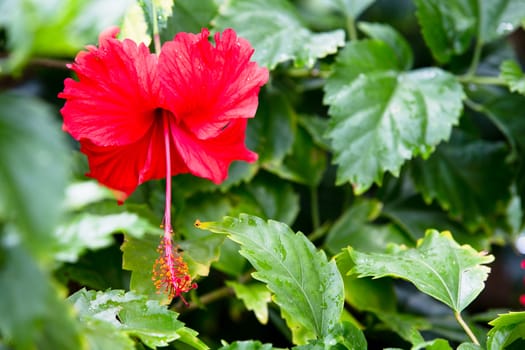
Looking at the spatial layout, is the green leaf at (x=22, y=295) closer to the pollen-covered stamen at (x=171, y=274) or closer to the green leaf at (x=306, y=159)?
the pollen-covered stamen at (x=171, y=274)

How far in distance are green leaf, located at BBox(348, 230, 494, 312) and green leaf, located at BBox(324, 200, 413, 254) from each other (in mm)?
245

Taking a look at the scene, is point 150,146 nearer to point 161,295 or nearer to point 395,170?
point 161,295

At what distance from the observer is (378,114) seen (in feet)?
3.05

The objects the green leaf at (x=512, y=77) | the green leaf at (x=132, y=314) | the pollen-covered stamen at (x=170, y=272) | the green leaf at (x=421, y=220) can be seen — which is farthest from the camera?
the green leaf at (x=421, y=220)

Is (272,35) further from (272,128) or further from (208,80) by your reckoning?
(208,80)

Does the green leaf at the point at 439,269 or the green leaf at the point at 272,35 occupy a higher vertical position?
the green leaf at the point at 272,35

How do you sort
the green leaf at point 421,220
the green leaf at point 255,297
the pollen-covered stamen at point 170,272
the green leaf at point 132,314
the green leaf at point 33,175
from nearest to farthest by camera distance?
the green leaf at point 33,175, the green leaf at point 132,314, the pollen-covered stamen at point 170,272, the green leaf at point 255,297, the green leaf at point 421,220


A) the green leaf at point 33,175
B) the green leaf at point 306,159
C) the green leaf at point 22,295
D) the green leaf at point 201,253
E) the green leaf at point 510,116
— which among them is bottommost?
the green leaf at point 201,253

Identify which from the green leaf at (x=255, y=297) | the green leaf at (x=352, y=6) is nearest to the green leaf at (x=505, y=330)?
the green leaf at (x=255, y=297)

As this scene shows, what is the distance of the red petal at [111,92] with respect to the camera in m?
0.65

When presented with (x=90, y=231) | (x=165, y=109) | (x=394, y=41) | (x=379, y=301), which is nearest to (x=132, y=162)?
(x=165, y=109)

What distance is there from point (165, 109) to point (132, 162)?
8 centimetres

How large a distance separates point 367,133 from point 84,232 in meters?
0.55

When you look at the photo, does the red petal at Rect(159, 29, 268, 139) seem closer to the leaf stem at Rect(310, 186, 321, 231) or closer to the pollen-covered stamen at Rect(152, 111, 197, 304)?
the pollen-covered stamen at Rect(152, 111, 197, 304)
